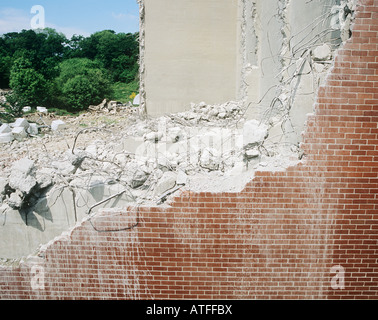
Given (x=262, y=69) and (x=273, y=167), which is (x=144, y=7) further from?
(x=273, y=167)

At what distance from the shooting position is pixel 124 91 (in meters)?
26.9

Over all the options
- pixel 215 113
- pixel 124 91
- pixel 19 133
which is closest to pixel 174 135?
pixel 215 113

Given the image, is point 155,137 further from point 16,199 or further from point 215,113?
point 16,199

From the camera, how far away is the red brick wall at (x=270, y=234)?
10.5 feet

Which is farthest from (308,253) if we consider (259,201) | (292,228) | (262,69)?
(262,69)

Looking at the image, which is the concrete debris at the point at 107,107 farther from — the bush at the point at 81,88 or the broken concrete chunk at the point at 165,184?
the broken concrete chunk at the point at 165,184

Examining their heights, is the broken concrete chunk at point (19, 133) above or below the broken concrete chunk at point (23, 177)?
above

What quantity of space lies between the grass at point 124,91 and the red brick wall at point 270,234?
66.0 ft

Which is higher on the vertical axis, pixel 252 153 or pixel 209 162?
pixel 252 153

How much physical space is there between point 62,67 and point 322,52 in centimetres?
2518

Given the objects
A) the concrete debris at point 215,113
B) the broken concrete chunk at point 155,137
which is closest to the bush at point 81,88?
the concrete debris at point 215,113

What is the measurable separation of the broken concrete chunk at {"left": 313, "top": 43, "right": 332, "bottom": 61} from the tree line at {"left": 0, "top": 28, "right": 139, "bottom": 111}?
11633 mm

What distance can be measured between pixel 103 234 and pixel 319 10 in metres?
4.10

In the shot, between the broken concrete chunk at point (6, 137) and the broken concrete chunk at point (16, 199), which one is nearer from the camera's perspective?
the broken concrete chunk at point (16, 199)
